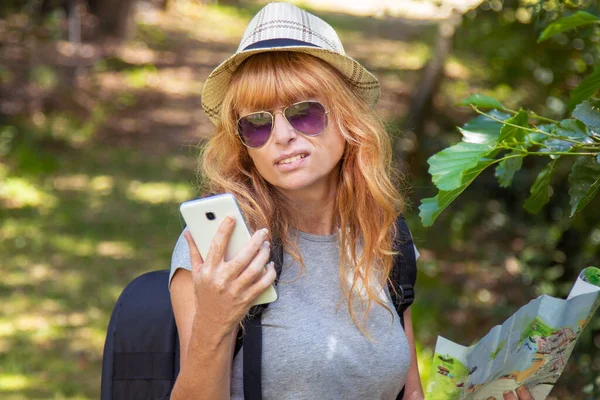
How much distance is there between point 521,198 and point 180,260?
4.11 metres

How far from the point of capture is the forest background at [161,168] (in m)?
4.59

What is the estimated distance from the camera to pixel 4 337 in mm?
5215

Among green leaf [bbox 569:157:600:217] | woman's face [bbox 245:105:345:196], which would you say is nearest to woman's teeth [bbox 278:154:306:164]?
woman's face [bbox 245:105:345:196]

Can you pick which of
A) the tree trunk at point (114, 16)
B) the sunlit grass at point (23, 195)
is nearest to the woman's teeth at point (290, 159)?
the sunlit grass at point (23, 195)

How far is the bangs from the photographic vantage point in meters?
2.10

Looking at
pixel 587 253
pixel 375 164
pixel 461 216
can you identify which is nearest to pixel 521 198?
pixel 461 216

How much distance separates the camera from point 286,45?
6.89 feet

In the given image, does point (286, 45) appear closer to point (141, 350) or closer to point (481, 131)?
point (481, 131)

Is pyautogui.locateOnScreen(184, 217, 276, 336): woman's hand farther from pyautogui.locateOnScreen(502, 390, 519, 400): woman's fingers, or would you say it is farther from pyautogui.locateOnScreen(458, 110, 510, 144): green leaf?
pyautogui.locateOnScreen(502, 390, 519, 400): woman's fingers

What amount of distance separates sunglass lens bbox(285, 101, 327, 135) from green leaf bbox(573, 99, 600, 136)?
26.2 inches

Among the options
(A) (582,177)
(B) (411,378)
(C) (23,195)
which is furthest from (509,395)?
(C) (23,195)

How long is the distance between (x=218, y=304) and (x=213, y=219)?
0.19m

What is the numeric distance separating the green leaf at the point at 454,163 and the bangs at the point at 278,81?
1.80 ft

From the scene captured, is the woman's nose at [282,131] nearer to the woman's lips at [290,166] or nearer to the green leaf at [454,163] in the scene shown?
the woman's lips at [290,166]
